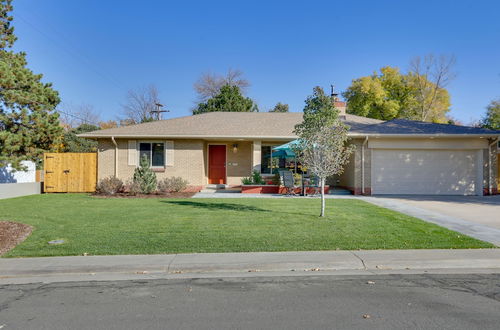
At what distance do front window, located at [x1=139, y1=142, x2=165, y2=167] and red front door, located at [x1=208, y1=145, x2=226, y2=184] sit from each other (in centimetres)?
273

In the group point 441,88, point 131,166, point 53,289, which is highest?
point 441,88

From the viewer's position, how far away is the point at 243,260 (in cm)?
651

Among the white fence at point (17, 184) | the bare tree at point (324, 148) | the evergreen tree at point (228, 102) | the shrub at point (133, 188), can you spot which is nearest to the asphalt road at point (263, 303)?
the bare tree at point (324, 148)

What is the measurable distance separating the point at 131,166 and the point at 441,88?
117 feet

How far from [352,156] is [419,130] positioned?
349 cm

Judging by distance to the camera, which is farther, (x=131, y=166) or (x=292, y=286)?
(x=131, y=166)

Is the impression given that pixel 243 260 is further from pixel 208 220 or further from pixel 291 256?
pixel 208 220

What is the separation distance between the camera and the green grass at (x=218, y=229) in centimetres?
736

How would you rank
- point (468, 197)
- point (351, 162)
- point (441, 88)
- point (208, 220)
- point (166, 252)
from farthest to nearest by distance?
1. point (441, 88)
2. point (351, 162)
3. point (468, 197)
4. point (208, 220)
5. point (166, 252)

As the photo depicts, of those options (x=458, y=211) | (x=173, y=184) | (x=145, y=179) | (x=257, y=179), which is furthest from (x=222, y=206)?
(x=458, y=211)

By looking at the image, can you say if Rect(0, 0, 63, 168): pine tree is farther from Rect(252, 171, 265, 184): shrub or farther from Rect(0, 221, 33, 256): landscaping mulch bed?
Rect(252, 171, 265, 184): shrub

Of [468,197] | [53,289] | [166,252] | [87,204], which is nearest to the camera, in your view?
[53,289]

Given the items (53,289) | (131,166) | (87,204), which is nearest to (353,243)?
(53,289)

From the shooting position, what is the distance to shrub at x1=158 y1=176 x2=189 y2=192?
16.8m
